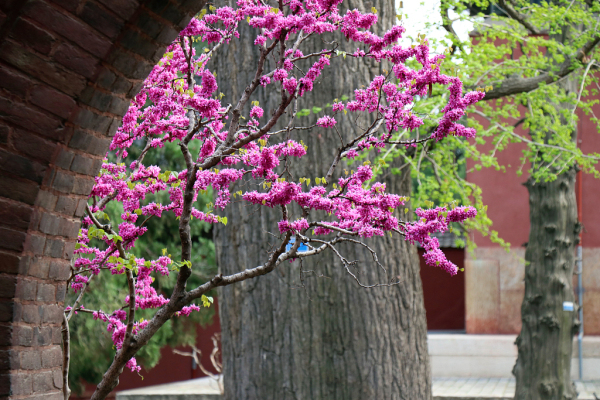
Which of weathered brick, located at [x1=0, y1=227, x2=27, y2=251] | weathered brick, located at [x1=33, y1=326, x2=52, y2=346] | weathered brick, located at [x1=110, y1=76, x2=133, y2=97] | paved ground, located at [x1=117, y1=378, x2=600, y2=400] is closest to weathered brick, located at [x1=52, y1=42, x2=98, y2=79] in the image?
weathered brick, located at [x1=110, y1=76, x2=133, y2=97]

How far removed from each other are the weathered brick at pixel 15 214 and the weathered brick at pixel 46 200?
0.04 metres

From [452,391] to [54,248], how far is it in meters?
10.5

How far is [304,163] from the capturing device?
5352 millimetres

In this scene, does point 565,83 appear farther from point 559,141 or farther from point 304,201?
point 304,201

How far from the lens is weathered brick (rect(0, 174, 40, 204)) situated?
251 centimetres

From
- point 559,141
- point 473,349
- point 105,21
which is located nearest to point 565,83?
point 559,141

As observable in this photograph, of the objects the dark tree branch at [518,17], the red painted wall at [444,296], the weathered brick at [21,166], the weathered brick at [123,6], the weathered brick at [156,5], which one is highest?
the dark tree branch at [518,17]

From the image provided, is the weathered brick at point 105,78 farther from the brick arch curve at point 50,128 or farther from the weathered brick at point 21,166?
the weathered brick at point 21,166

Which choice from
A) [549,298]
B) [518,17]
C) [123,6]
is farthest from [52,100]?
[549,298]

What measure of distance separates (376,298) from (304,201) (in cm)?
234

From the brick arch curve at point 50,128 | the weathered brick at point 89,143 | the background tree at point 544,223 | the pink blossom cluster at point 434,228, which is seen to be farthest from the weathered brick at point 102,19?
the background tree at point 544,223

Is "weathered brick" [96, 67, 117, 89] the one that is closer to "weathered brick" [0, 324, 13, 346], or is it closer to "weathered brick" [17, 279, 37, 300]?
"weathered brick" [17, 279, 37, 300]

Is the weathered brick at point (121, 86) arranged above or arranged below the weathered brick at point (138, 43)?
below

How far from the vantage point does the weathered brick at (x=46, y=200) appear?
2.57 m
